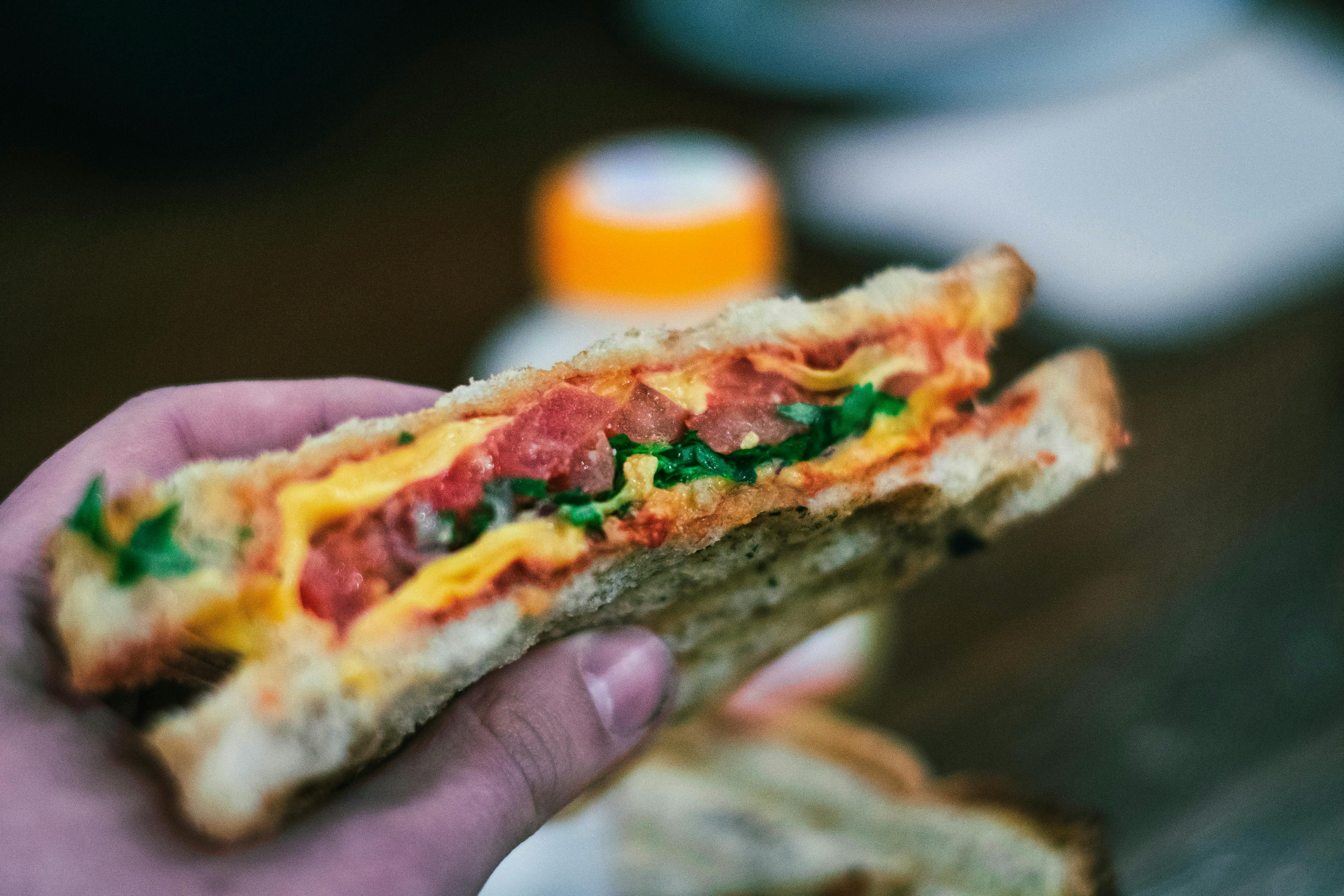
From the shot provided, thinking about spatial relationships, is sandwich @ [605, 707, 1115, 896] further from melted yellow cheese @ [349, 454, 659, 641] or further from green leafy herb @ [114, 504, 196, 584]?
green leafy herb @ [114, 504, 196, 584]

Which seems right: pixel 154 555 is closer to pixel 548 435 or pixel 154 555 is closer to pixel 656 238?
pixel 548 435

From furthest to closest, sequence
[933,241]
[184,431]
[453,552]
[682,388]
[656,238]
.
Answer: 1. [933,241]
2. [656,238]
3. [184,431]
4. [682,388]
5. [453,552]

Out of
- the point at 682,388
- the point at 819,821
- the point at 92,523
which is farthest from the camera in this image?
the point at 819,821

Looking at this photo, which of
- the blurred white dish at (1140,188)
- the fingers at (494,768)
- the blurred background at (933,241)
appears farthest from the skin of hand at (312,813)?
the blurred white dish at (1140,188)

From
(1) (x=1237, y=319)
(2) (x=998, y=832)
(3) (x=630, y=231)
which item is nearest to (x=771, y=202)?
(3) (x=630, y=231)

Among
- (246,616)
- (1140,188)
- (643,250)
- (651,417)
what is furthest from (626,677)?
(1140,188)

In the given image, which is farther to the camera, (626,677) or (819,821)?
(819,821)

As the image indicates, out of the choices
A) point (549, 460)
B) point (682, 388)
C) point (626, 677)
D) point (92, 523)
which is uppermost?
point (682, 388)
